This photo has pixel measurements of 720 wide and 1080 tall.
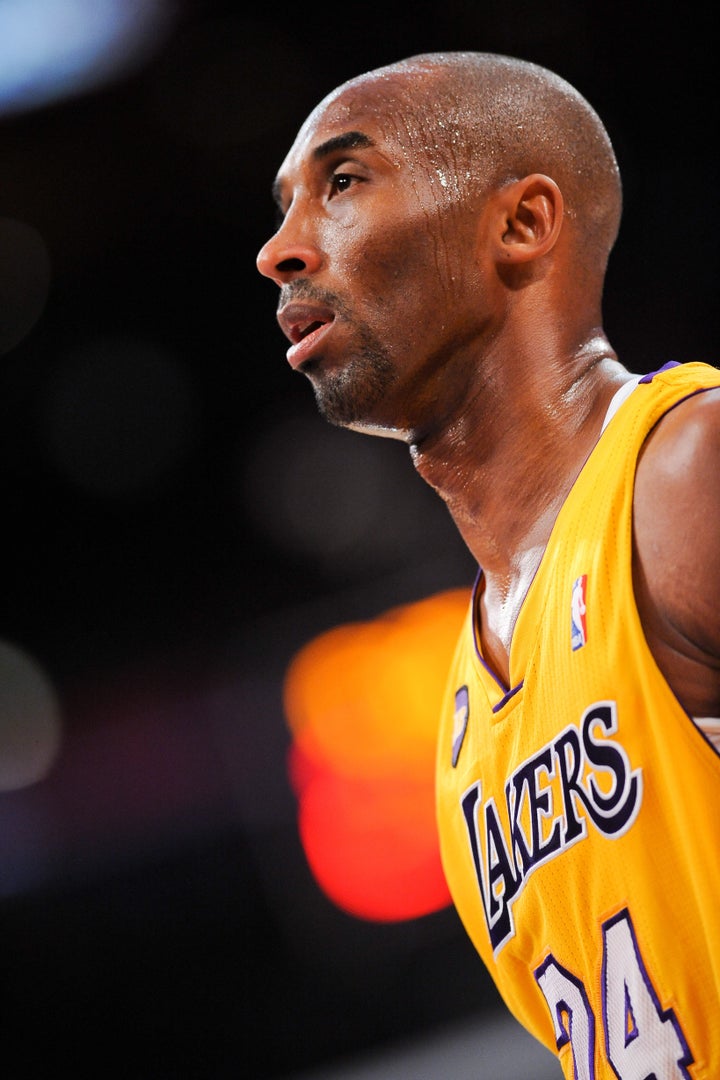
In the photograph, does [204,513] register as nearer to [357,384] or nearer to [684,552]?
[357,384]

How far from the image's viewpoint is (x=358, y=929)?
478 centimetres

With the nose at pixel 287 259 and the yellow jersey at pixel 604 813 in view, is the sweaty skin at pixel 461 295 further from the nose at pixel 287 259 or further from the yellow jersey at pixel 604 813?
the yellow jersey at pixel 604 813

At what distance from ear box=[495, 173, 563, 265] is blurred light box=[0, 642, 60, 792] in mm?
3875

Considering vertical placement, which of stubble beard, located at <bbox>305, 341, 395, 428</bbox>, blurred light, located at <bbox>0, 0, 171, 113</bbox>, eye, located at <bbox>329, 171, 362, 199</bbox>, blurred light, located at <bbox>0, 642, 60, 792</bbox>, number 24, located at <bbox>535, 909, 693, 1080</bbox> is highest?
blurred light, located at <bbox>0, 0, 171, 113</bbox>

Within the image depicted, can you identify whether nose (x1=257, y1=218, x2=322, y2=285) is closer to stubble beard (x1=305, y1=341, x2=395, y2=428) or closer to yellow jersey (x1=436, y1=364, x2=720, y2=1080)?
stubble beard (x1=305, y1=341, x2=395, y2=428)

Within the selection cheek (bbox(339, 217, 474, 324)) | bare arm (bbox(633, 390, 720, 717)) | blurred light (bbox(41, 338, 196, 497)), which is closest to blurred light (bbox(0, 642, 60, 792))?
blurred light (bbox(41, 338, 196, 497))

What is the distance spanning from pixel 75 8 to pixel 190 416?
6.50 ft

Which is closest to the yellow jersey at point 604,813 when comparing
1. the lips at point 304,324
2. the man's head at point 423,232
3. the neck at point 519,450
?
the neck at point 519,450

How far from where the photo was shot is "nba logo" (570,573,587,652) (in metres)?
1.28

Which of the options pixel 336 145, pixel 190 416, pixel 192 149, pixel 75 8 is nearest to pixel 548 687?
pixel 336 145

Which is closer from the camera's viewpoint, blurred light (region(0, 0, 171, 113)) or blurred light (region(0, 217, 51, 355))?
blurred light (region(0, 0, 171, 113))

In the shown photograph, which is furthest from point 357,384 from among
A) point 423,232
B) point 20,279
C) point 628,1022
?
point 20,279

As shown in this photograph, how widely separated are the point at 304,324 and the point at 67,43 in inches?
114

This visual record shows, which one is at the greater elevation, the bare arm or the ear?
the ear
